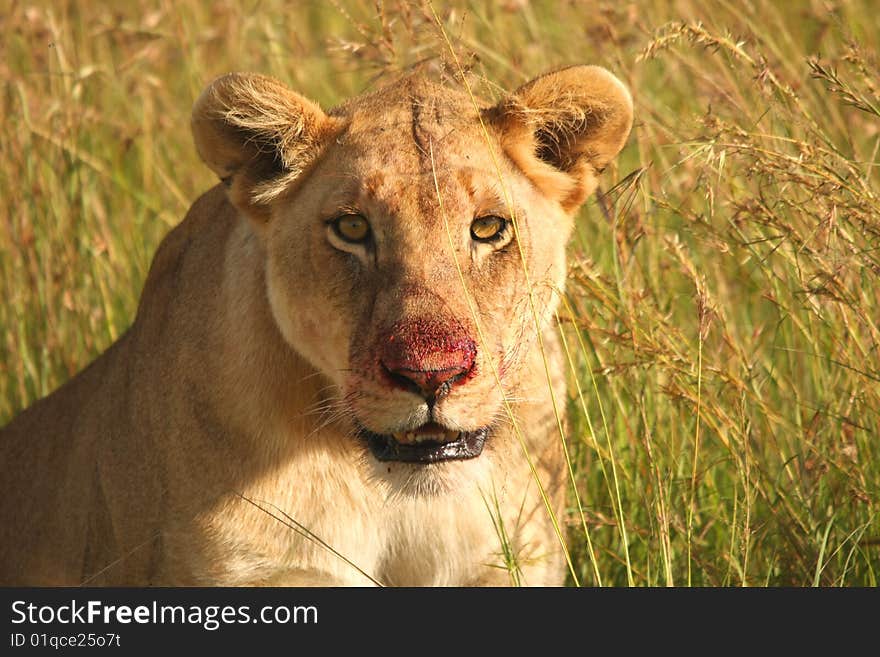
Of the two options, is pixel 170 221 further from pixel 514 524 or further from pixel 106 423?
pixel 514 524

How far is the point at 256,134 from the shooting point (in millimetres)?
2965

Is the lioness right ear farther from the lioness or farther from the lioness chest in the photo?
the lioness chest

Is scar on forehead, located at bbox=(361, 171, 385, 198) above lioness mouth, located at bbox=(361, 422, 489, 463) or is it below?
above

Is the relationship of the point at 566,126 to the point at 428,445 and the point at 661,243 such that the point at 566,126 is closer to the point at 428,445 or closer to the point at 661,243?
the point at 428,445

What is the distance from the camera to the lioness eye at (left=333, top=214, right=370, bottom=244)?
2.81m

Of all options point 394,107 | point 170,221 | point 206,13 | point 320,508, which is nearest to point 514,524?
point 320,508

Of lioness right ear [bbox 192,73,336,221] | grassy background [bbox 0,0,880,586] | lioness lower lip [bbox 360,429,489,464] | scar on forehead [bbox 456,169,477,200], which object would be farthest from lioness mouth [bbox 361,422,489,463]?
lioness right ear [bbox 192,73,336,221]

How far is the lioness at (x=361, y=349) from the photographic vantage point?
2732 mm

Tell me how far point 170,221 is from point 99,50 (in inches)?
59.9

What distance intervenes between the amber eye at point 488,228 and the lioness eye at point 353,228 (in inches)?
8.9

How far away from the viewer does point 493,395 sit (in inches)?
107

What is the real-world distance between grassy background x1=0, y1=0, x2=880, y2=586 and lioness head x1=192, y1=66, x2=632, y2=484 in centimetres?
16

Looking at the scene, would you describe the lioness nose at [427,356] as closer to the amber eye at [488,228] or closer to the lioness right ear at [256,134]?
the amber eye at [488,228]

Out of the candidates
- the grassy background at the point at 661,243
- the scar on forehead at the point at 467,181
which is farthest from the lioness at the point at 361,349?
the grassy background at the point at 661,243
